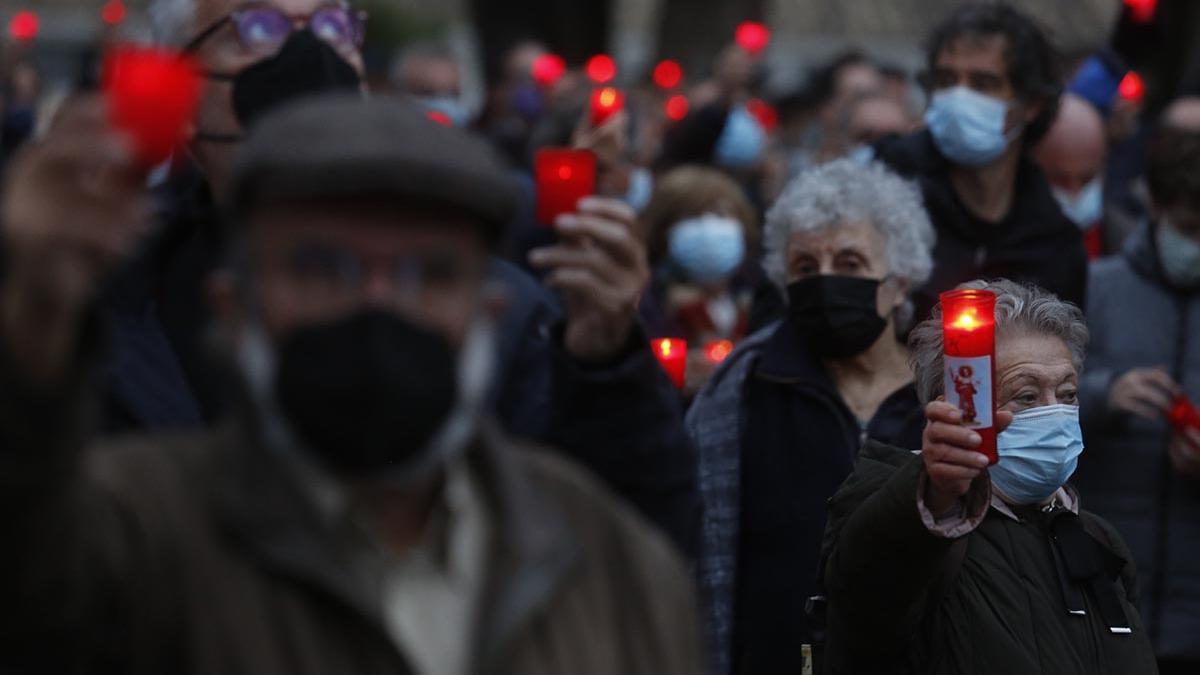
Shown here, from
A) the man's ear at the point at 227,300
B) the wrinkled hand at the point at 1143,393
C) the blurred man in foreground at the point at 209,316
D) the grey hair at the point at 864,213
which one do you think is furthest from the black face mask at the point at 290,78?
the wrinkled hand at the point at 1143,393

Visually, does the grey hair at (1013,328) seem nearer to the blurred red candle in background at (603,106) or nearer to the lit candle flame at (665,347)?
the lit candle flame at (665,347)

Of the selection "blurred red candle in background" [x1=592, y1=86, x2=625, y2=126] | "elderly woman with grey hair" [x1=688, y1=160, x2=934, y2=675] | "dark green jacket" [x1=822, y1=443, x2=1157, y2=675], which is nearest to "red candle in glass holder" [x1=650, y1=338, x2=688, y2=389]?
"elderly woman with grey hair" [x1=688, y1=160, x2=934, y2=675]

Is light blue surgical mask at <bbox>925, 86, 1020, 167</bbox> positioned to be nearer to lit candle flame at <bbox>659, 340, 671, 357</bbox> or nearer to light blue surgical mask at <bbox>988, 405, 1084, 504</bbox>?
lit candle flame at <bbox>659, 340, 671, 357</bbox>

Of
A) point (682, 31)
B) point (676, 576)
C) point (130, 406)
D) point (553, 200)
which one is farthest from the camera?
point (682, 31)

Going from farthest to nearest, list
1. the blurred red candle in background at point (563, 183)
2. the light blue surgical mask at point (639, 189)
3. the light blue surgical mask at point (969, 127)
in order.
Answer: the light blue surgical mask at point (639, 189) < the light blue surgical mask at point (969, 127) < the blurred red candle in background at point (563, 183)

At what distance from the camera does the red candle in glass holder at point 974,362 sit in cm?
392

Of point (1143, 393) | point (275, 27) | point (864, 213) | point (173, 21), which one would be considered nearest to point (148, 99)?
point (275, 27)

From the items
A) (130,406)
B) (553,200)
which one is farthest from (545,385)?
(130,406)

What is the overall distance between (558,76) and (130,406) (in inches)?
371

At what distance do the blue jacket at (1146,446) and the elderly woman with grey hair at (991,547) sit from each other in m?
1.66

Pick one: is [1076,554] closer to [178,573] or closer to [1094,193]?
[178,573]

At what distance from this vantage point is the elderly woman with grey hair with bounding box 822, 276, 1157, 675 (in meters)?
4.15

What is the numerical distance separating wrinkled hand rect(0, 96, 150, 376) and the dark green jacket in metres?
2.19

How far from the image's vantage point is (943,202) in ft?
22.4
